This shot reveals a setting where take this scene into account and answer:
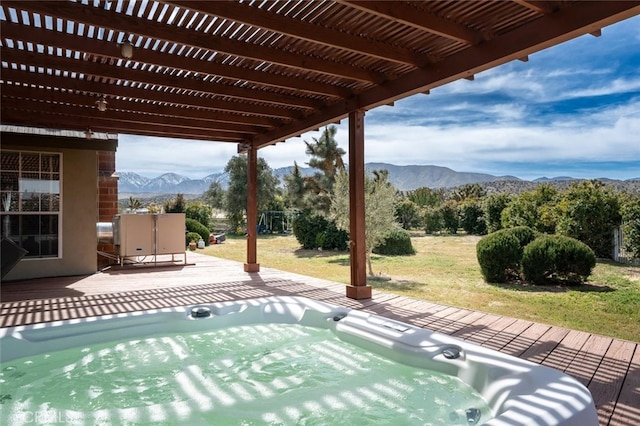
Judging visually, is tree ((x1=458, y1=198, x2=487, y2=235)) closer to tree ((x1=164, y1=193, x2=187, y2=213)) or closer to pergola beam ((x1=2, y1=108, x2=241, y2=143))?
pergola beam ((x1=2, y1=108, x2=241, y2=143))

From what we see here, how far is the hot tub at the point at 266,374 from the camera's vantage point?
2629 mm

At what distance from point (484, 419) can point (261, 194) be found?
19.2 meters

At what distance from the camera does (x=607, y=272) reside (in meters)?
8.41

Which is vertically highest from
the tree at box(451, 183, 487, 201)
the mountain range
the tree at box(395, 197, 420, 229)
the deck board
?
the mountain range

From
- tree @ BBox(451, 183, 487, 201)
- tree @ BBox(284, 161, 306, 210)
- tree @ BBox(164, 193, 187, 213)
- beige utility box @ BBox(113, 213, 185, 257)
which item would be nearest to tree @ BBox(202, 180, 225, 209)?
tree @ BBox(164, 193, 187, 213)

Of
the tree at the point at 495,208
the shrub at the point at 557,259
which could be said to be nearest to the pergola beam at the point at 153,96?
the shrub at the point at 557,259

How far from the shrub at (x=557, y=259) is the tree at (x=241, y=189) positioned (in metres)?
15.2

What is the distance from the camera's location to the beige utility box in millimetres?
8594

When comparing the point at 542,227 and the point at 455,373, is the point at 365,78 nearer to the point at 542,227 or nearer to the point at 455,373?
the point at 455,373

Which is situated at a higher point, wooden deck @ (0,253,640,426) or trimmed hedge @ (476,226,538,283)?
trimmed hedge @ (476,226,538,283)

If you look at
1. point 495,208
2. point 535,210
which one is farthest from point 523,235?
point 495,208

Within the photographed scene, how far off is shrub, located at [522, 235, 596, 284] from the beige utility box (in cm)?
719

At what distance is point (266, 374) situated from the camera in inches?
136

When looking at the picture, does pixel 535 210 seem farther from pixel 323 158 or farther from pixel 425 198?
pixel 425 198
